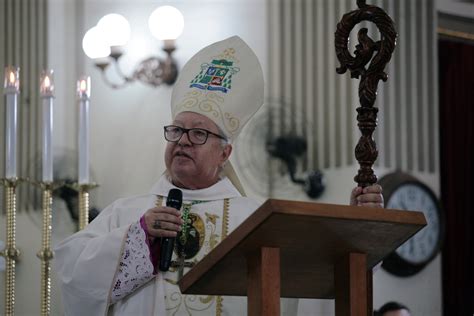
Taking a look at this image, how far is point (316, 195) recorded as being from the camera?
8219 mm

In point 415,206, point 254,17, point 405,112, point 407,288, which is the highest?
point 254,17

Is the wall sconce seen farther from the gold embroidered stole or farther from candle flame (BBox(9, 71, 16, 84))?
the gold embroidered stole

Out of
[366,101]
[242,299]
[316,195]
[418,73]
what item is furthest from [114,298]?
[418,73]

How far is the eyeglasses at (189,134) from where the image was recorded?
4.07 metres

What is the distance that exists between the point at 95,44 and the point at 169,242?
503 cm

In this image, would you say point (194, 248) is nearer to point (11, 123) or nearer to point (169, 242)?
point (169, 242)

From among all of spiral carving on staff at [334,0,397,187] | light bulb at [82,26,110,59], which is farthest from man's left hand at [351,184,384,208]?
light bulb at [82,26,110,59]

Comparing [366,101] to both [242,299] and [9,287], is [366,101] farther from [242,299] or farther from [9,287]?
[9,287]

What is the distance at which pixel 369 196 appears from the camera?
353 cm

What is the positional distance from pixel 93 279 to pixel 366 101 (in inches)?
41.5

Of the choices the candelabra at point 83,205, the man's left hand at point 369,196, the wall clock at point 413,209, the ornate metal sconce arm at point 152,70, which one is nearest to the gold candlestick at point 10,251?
the candelabra at point 83,205

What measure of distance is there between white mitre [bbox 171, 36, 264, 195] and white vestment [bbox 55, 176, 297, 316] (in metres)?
→ 0.14

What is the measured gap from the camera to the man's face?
4.08 m

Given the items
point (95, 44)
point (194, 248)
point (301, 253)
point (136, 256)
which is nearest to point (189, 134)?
point (194, 248)
